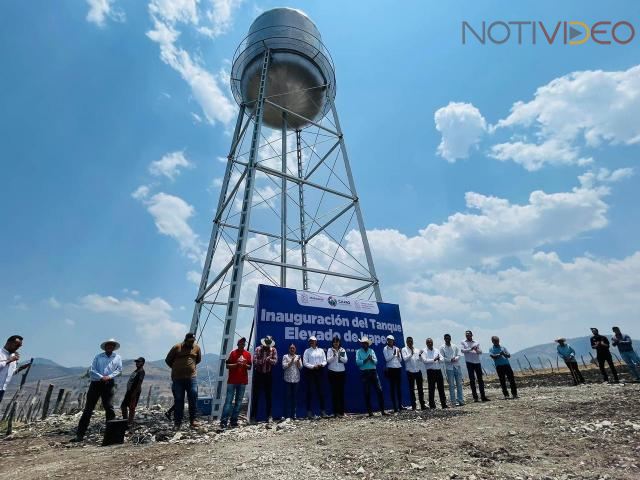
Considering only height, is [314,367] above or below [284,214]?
below

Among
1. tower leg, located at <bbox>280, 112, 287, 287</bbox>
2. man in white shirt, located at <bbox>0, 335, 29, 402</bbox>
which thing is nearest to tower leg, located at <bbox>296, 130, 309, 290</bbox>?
tower leg, located at <bbox>280, 112, 287, 287</bbox>

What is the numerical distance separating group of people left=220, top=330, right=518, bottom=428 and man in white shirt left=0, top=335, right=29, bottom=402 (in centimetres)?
360

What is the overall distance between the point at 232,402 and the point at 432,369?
4814 mm

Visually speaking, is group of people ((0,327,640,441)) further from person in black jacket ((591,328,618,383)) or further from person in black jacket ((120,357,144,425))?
person in black jacket ((591,328,618,383))

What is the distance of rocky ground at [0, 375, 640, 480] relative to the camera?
12.1ft

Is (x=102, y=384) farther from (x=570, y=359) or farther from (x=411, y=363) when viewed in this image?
(x=570, y=359)

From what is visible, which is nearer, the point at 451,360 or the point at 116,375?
the point at 116,375

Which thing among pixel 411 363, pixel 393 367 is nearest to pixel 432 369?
pixel 411 363

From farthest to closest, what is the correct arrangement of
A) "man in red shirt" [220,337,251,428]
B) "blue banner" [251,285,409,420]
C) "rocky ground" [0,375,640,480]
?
1. "blue banner" [251,285,409,420]
2. "man in red shirt" [220,337,251,428]
3. "rocky ground" [0,375,640,480]

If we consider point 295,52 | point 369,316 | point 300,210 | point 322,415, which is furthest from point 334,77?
point 322,415

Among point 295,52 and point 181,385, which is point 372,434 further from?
point 295,52

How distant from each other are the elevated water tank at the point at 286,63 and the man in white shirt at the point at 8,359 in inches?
393

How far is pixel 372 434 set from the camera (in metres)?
5.36

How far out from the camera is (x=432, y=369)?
889cm
